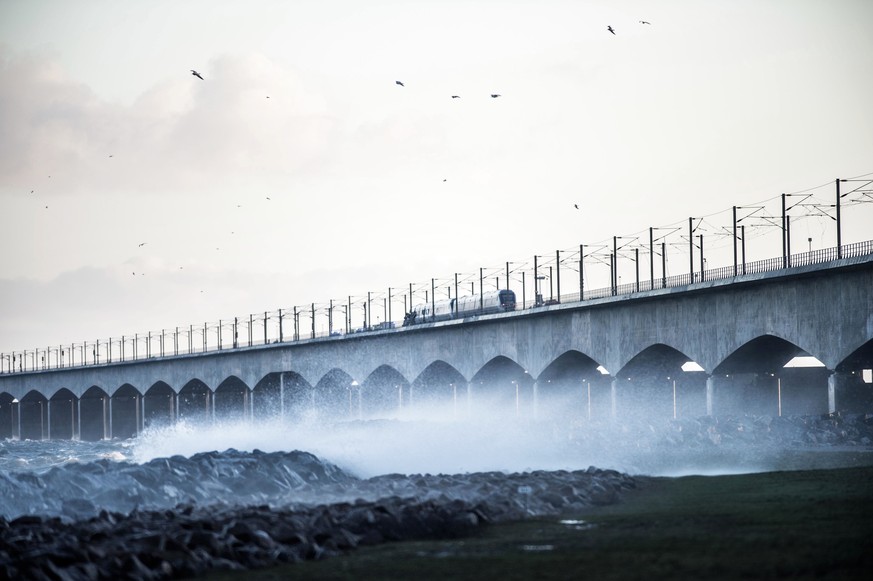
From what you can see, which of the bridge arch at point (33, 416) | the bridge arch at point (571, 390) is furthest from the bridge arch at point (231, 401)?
the bridge arch at point (571, 390)

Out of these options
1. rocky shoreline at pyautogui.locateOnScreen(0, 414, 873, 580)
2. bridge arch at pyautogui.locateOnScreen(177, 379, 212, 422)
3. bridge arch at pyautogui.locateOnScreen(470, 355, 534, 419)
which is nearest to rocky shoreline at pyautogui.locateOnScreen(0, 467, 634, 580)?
rocky shoreline at pyautogui.locateOnScreen(0, 414, 873, 580)

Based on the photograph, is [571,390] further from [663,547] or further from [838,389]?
[663,547]

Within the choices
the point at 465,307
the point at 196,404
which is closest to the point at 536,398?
the point at 465,307

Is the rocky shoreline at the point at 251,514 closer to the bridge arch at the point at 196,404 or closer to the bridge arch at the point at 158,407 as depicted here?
the bridge arch at the point at 196,404

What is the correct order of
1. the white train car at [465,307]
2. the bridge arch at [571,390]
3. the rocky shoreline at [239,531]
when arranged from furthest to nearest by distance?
the white train car at [465,307] → the bridge arch at [571,390] → the rocky shoreline at [239,531]

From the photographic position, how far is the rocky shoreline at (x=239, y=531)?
51.8ft

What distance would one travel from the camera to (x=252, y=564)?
1638 centimetres

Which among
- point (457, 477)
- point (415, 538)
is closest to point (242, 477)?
point (457, 477)

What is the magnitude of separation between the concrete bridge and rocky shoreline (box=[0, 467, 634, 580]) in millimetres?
28646

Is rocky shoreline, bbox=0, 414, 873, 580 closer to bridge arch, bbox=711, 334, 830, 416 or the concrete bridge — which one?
the concrete bridge

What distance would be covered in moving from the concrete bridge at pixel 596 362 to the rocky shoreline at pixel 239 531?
94.0 ft

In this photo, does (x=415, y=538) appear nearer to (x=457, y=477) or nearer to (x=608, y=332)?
(x=457, y=477)

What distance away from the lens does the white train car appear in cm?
8938

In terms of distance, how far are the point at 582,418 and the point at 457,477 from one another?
39.8m
